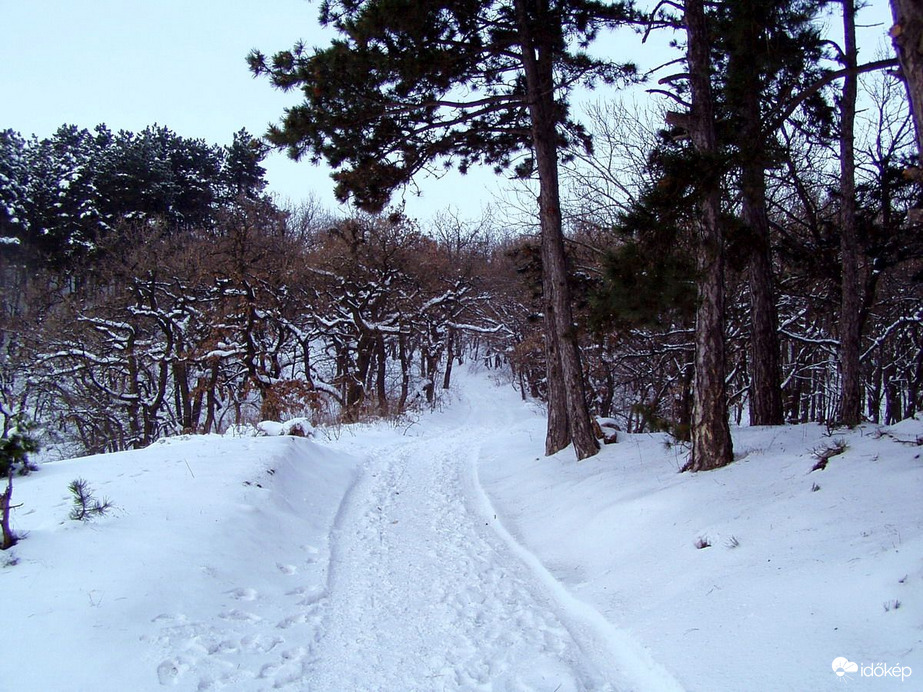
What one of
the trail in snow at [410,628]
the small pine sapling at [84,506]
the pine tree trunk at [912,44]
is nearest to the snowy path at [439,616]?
the trail in snow at [410,628]

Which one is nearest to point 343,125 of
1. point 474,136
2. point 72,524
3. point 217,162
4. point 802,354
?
point 474,136

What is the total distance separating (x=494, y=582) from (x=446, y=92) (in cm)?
807

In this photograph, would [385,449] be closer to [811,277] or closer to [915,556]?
[811,277]

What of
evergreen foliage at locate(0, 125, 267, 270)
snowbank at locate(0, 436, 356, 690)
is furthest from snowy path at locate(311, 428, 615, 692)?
evergreen foliage at locate(0, 125, 267, 270)

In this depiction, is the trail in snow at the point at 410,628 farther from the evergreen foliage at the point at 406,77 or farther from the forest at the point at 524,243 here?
the evergreen foliage at the point at 406,77

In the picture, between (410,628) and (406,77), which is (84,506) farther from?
(406,77)

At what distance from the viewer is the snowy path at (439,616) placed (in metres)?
3.47

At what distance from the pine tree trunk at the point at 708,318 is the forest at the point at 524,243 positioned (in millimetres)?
32

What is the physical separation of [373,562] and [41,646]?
292 cm

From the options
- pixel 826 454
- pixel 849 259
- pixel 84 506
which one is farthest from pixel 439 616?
pixel 849 259

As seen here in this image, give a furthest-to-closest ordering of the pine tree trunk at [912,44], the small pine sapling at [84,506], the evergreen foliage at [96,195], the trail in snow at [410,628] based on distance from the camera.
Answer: the evergreen foliage at [96,195]
the small pine sapling at [84,506]
the trail in snow at [410,628]
the pine tree trunk at [912,44]

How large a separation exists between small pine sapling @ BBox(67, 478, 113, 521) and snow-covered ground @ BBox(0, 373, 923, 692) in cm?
13

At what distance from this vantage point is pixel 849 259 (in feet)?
26.9

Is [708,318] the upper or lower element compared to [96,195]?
lower
